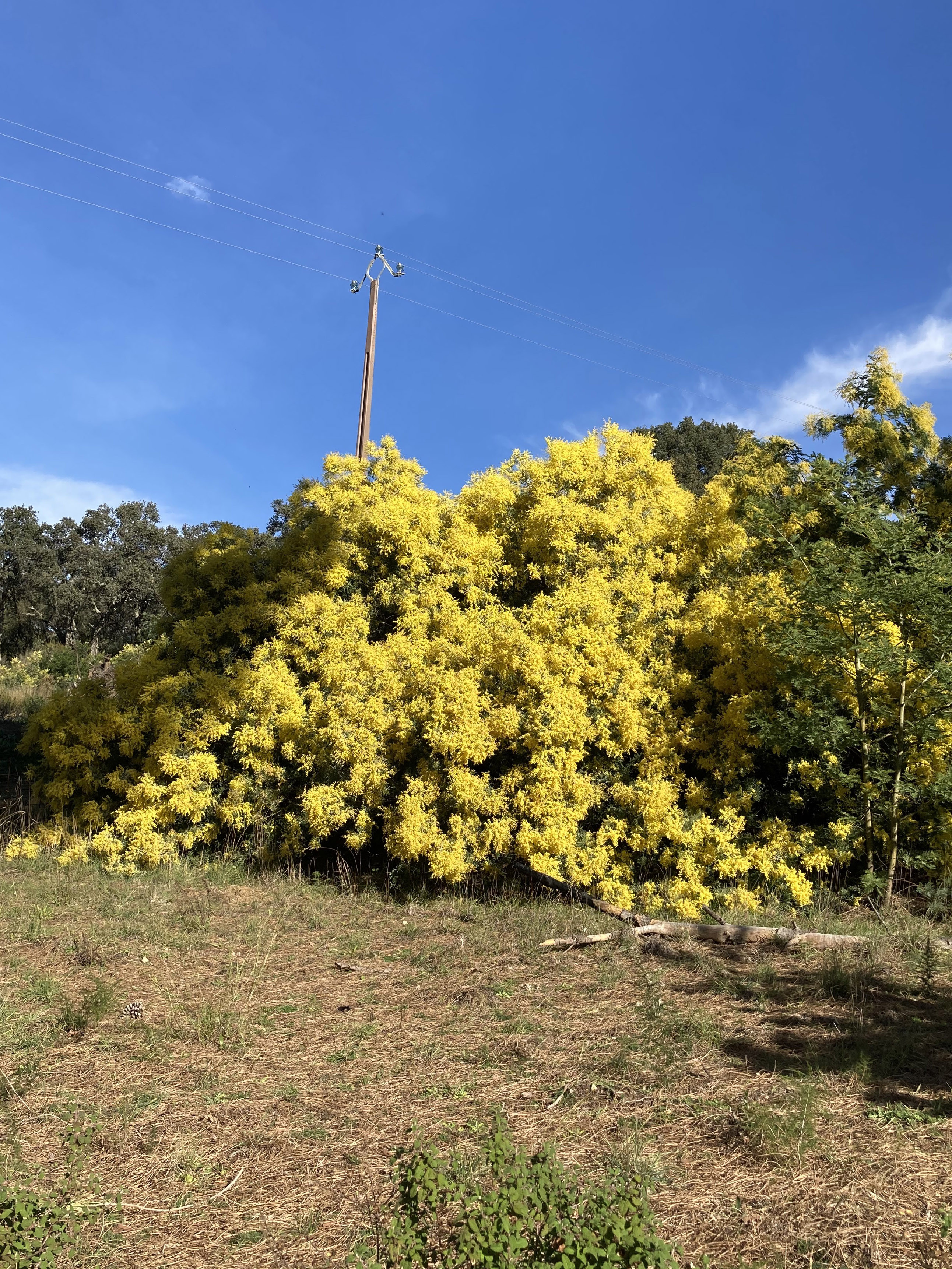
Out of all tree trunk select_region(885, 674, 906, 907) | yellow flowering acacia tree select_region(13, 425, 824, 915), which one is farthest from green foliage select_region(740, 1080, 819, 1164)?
tree trunk select_region(885, 674, 906, 907)

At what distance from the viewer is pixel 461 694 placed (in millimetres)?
7328

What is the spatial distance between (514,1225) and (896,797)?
583 cm

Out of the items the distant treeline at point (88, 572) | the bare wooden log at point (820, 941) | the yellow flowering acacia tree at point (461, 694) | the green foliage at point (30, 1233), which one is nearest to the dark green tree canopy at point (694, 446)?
the distant treeline at point (88, 572)

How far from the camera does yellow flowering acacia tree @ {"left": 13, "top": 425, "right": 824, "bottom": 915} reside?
7238 millimetres

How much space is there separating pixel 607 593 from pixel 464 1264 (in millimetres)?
6366

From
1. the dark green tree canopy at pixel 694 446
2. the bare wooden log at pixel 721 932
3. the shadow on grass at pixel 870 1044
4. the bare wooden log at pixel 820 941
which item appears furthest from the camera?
the dark green tree canopy at pixel 694 446

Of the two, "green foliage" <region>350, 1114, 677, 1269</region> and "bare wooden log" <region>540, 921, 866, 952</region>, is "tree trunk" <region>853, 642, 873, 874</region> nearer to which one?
"bare wooden log" <region>540, 921, 866, 952</region>

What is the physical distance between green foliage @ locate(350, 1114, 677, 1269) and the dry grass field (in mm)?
540

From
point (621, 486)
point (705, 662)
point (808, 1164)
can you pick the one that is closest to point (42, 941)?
point (808, 1164)

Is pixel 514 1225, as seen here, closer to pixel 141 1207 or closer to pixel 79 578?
pixel 141 1207

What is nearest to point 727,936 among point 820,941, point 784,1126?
point 820,941

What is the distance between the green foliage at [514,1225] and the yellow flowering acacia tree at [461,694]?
4310 millimetres

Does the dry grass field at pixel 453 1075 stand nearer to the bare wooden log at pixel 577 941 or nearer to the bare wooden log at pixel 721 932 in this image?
the bare wooden log at pixel 577 941

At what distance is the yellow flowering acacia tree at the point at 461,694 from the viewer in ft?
23.7
